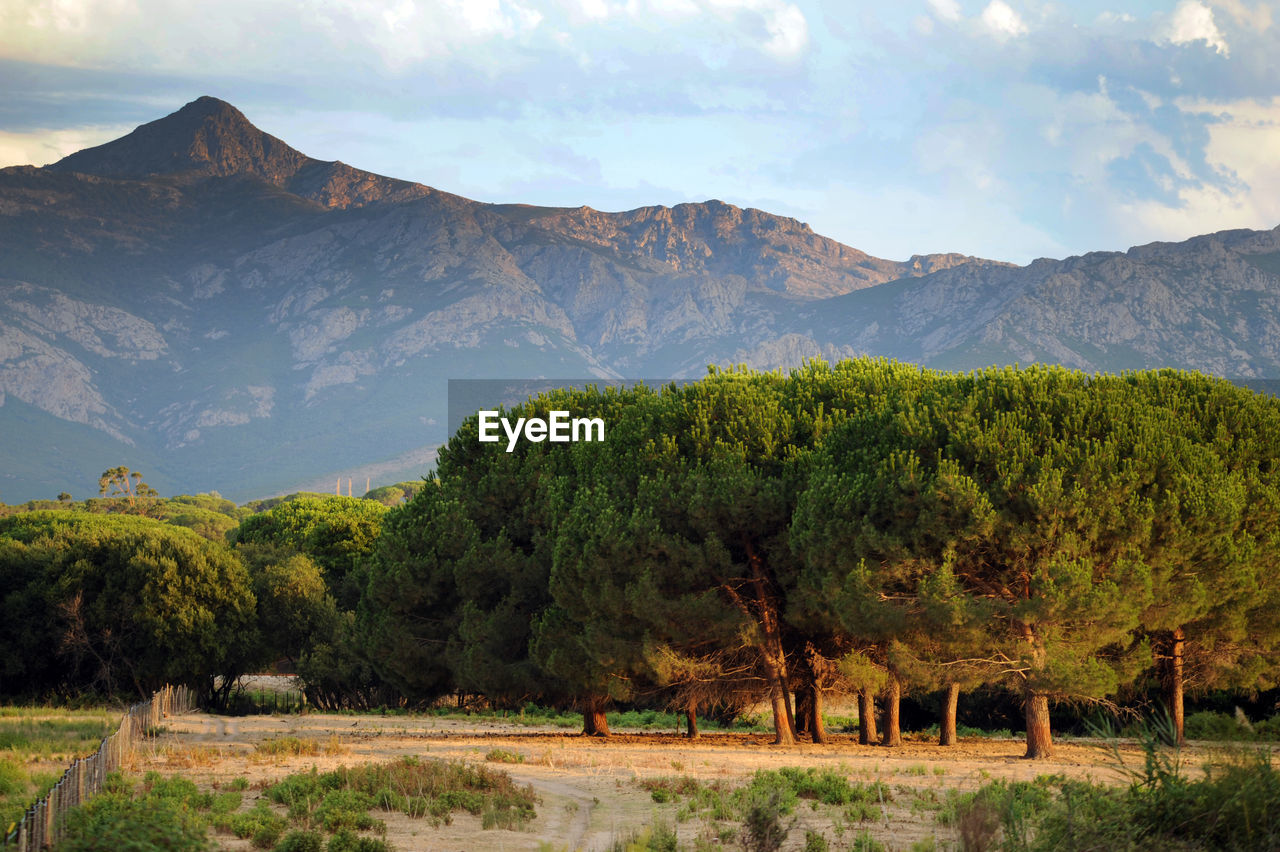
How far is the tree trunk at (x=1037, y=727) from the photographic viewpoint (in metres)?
25.7

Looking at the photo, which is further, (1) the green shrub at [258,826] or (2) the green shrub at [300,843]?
(1) the green shrub at [258,826]

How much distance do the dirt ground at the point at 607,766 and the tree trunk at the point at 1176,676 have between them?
1.39 m

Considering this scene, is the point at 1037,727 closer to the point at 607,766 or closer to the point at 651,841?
the point at 607,766

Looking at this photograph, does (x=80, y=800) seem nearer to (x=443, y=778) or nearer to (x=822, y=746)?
(x=443, y=778)

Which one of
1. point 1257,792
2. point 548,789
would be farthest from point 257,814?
point 1257,792

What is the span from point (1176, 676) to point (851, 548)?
9.67 metres

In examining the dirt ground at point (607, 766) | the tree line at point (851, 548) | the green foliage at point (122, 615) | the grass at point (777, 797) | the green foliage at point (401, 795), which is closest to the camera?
the dirt ground at point (607, 766)

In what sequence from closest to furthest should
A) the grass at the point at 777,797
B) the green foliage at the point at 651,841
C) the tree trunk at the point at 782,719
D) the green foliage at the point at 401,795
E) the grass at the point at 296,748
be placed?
the green foliage at the point at 651,841 → the grass at the point at 777,797 → the green foliage at the point at 401,795 → the grass at the point at 296,748 → the tree trunk at the point at 782,719

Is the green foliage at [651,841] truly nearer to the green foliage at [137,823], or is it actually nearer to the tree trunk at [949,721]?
the green foliage at [137,823]

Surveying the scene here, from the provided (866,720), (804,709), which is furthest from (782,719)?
(804,709)

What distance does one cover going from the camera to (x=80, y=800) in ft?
50.5

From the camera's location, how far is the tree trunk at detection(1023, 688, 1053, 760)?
2566 centimetres

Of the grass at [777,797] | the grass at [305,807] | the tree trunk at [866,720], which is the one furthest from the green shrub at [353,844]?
the tree trunk at [866,720]

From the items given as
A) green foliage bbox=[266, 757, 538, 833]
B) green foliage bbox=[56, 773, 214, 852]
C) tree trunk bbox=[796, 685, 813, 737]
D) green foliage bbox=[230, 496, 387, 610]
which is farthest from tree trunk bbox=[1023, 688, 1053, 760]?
green foliage bbox=[230, 496, 387, 610]
